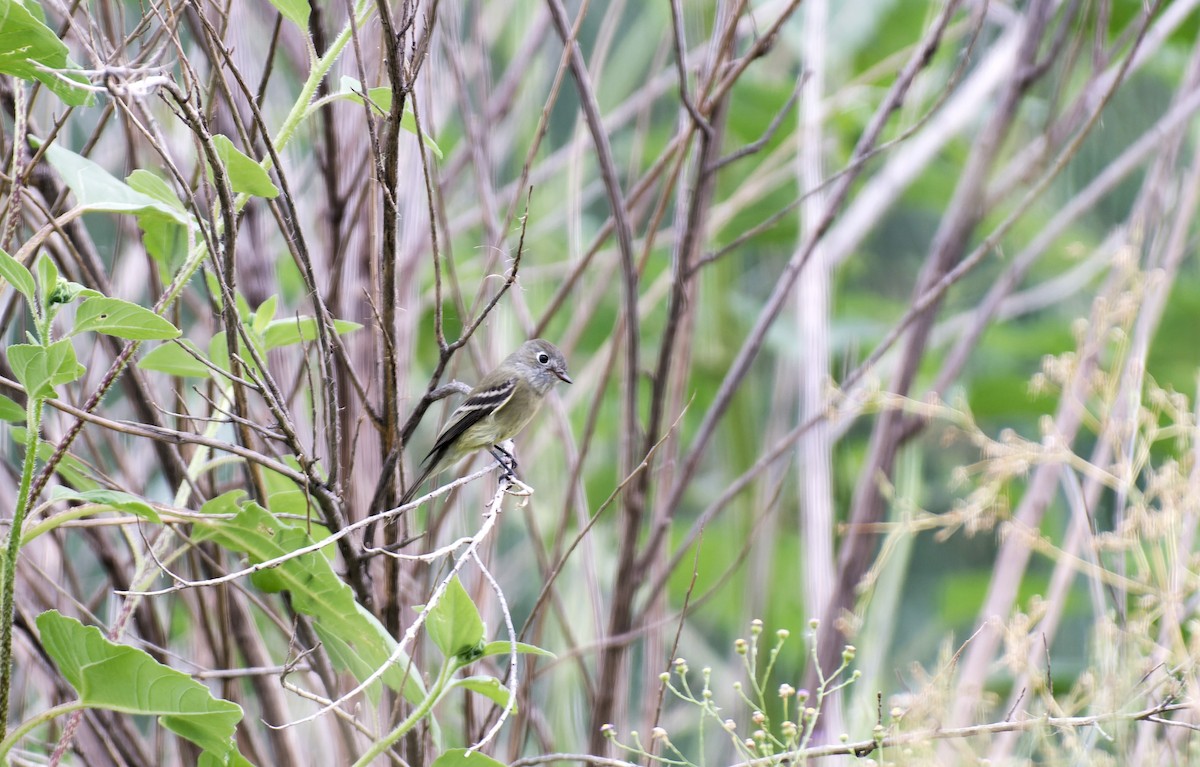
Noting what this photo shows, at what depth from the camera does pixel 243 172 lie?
135 centimetres

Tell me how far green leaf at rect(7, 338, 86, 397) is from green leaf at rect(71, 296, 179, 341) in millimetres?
41

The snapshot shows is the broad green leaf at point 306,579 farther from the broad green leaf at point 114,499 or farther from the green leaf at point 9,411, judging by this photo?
the green leaf at point 9,411

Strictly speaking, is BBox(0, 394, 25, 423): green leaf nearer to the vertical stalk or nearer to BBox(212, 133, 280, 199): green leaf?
the vertical stalk

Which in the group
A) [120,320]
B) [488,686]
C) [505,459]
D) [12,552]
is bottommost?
[505,459]

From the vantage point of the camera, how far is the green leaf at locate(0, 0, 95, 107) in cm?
126

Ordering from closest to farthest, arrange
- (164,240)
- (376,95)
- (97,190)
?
(97,190), (376,95), (164,240)

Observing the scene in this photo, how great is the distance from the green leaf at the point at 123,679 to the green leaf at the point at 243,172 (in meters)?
0.53

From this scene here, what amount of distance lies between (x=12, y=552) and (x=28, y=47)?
58 cm

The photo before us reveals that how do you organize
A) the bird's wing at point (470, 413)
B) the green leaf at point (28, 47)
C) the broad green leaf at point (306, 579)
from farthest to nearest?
1. the bird's wing at point (470, 413)
2. the broad green leaf at point (306, 579)
3. the green leaf at point (28, 47)

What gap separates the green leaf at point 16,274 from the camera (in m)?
1.14

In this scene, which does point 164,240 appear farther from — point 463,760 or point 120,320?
point 463,760

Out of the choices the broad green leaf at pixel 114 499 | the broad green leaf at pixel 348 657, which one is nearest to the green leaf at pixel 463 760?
the broad green leaf at pixel 348 657

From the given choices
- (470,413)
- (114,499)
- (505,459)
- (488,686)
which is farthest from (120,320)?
(470,413)

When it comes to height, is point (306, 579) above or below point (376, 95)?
below
